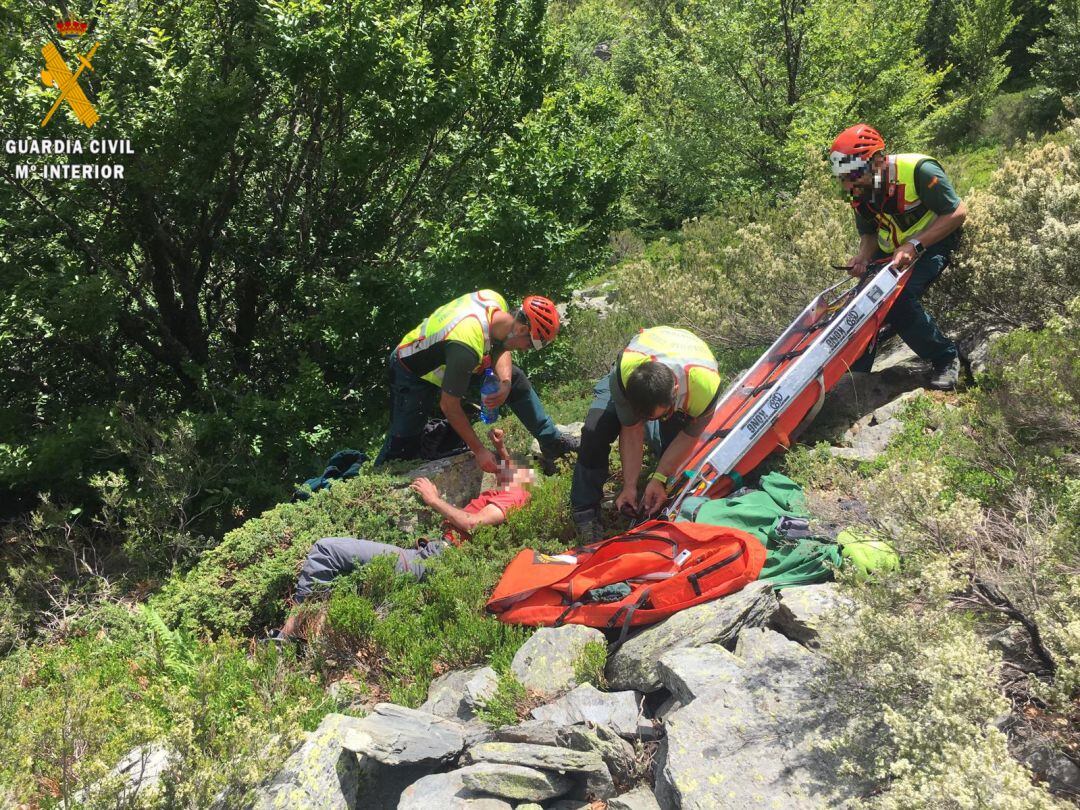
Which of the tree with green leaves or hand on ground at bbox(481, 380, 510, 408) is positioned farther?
the tree with green leaves

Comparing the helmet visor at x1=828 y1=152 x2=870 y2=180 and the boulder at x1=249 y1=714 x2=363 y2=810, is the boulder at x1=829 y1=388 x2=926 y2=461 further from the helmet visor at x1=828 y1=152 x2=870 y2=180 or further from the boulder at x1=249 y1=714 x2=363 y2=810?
the boulder at x1=249 y1=714 x2=363 y2=810

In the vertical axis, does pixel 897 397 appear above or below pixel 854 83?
below

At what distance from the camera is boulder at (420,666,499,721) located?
372cm

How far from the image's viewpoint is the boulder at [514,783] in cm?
297

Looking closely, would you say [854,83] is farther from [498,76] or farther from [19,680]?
[19,680]

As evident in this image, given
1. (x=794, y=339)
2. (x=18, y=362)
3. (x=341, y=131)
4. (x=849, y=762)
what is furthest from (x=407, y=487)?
(x=18, y=362)

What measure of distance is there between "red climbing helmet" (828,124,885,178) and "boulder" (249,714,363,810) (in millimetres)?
5113

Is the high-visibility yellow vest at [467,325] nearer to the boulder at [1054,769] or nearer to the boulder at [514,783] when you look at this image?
the boulder at [514,783]

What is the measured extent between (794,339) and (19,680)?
6199 mm

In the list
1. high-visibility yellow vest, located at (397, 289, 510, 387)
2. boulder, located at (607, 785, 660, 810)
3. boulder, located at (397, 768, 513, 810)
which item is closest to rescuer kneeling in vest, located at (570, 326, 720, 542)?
high-visibility yellow vest, located at (397, 289, 510, 387)

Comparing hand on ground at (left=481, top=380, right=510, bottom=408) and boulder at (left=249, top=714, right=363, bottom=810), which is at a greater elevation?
hand on ground at (left=481, top=380, right=510, bottom=408)

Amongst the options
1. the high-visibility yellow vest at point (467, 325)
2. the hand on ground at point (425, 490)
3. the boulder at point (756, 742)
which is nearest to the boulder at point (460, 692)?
the boulder at point (756, 742)

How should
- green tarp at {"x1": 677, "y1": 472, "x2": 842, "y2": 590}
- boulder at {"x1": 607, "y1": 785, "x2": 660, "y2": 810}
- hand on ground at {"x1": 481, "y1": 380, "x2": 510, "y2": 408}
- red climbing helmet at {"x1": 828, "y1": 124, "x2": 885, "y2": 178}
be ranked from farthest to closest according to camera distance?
hand on ground at {"x1": 481, "y1": 380, "x2": 510, "y2": 408}, red climbing helmet at {"x1": 828, "y1": 124, "x2": 885, "y2": 178}, green tarp at {"x1": 677, "y1": 472, "x2": 842, "y2": 590}, boulder at {"x1": 607, "y1": 785, "x2": 660, "y2": 810}

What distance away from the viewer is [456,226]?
8320mm
